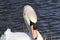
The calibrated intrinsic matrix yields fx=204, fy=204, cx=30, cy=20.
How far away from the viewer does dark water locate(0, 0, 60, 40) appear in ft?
9.20

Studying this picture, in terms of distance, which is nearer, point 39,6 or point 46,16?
point 46,16

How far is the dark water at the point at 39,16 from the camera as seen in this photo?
2805 millimetres

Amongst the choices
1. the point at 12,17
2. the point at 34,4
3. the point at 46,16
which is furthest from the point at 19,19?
the point at 34,4

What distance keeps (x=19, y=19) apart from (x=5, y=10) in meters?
0.55

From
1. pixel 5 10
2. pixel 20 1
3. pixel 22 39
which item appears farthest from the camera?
pixel 20 1

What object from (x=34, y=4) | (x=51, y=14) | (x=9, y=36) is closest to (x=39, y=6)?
(x=34, y=4)

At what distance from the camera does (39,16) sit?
11.0ft

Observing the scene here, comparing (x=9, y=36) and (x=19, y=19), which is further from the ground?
(x=9, y=36)

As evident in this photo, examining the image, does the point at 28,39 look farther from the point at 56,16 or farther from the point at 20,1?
the point at 20,1

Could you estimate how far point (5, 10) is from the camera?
3.81 metres

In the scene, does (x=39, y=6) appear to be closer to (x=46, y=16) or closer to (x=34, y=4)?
(x=34, y=4)

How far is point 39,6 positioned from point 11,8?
537mm

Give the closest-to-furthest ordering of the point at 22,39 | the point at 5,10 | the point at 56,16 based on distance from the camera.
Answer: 1. the point at 22,39
2. the point at 56,16
3. the point at 5,10

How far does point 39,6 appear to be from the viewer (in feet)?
12.7
